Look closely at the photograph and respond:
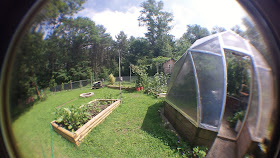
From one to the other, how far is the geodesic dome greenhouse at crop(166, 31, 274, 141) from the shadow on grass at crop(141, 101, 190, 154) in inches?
29.1

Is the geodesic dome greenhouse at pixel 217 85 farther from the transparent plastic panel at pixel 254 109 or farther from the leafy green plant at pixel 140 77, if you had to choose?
the leafy green plant at pixel 140 77

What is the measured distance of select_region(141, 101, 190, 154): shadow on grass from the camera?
7.49 ft

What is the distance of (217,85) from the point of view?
1614 mm

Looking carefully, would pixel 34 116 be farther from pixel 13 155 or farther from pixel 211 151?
pixel 211 151

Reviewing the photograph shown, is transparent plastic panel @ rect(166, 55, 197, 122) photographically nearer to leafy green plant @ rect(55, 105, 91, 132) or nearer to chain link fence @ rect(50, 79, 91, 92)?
chain link fence @ rect(50, 79, 91, 92)

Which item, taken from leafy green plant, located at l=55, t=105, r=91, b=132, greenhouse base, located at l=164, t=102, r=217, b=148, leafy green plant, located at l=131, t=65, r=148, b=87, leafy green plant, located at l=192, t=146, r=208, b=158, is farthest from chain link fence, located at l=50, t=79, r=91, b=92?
leafy green plant, located at l=131, t=65, r=148, b=87

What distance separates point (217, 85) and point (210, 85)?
0.21 meters

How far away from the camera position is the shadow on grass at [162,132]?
2.28 m

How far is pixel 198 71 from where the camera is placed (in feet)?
6.88

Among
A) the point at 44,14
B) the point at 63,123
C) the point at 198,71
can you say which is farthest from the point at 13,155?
the point at 63,123

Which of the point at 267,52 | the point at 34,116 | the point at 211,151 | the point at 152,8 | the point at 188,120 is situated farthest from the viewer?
the point at 188,120

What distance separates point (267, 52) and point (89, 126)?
4254 millimetres

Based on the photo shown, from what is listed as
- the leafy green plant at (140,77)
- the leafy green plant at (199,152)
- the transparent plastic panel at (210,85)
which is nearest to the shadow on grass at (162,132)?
the leafy green plant at (199,152)

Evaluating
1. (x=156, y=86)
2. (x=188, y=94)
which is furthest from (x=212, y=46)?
(x=156, y=86)
